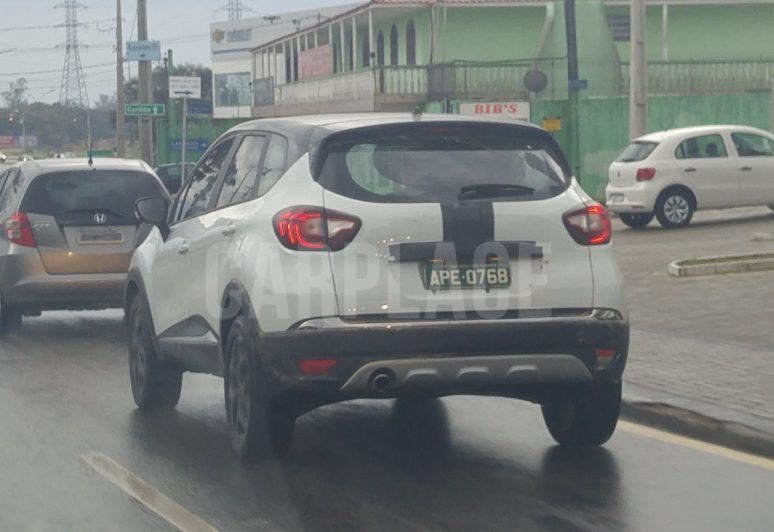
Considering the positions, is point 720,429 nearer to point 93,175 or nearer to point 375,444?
point 375,444

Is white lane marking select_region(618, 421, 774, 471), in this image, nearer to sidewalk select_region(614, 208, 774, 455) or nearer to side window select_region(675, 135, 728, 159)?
sidewalk select_region(614, 208, 774, 455)

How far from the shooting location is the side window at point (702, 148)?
2416 cm

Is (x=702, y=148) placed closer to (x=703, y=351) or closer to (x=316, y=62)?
(x=703, y=351)

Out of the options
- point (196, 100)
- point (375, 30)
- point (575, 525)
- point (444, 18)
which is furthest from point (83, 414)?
point (375, 30)

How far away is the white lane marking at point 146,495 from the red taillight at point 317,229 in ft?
4.45

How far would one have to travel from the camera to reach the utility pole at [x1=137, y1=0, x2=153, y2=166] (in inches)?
1668

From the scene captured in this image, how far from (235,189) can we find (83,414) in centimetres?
213

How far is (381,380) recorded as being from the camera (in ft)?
23.2

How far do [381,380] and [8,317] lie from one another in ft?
25.0

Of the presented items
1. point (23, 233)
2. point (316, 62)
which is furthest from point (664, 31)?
point (23, 233)

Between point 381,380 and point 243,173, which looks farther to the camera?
point 243,173

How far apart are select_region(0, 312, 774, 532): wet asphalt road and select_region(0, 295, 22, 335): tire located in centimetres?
365

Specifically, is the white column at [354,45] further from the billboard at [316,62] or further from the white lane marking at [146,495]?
the white lane marking at [146,495]

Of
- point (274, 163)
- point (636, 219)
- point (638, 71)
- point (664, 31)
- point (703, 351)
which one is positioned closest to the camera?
point (274, 163)
